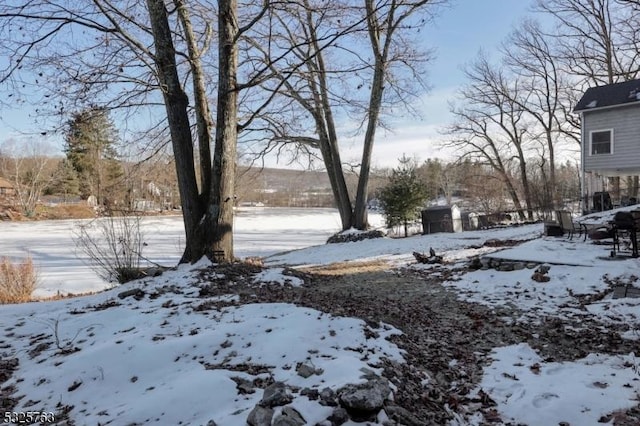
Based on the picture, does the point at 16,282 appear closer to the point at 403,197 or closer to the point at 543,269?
the point at 543,269

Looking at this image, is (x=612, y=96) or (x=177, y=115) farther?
(x=612, y=96)

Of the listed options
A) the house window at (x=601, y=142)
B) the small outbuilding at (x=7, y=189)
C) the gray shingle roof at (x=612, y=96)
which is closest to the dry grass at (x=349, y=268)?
the house window at (x=601, y=142)

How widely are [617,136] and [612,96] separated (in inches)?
65.8

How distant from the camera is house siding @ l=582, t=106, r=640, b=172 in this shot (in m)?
15.6

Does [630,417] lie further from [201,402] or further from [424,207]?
[424,207]

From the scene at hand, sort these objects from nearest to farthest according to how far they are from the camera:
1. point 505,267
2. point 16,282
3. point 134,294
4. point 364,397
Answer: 1. point 364,397
2. point 134,294
3. point 505,267
4. point 16,282

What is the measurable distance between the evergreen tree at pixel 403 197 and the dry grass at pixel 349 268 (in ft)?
27.3

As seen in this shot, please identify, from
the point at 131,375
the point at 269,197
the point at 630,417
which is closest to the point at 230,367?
the point at 131,375

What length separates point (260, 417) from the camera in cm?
219

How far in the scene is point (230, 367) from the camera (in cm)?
299

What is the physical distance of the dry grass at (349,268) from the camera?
867cm

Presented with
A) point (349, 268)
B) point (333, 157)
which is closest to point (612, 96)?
point (333, 157)

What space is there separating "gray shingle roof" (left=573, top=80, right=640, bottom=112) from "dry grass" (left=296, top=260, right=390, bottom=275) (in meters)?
12.7

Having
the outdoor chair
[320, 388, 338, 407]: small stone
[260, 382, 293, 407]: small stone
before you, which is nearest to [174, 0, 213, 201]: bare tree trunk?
[260, 382, 293, 407]: small stone
